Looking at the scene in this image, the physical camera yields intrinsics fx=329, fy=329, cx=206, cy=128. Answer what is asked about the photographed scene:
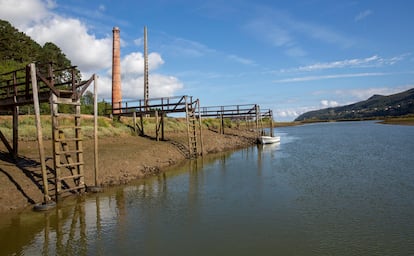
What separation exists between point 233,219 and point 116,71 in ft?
93.0

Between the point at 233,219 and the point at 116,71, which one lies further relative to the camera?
the point at 116,71

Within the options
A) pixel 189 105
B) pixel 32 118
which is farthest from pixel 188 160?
pixel 32 118

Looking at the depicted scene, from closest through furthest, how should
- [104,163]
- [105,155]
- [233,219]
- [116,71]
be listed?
[233,219] < [104,163] < [105,155] < [116,71]

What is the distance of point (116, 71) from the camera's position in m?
35.9

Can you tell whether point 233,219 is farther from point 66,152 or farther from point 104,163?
point 104,163

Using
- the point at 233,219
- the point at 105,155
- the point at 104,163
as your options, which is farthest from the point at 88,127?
the point at 233,219

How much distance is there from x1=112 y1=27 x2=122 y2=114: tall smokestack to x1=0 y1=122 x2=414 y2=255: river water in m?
19.6

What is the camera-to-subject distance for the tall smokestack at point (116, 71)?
35531mm

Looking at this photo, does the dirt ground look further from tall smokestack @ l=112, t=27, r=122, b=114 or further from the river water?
tall smokestack @ l=112, t=27, r=122, b=114

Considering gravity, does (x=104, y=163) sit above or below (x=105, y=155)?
below

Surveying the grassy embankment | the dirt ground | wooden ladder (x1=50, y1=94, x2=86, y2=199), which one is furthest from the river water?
the grassy embankment

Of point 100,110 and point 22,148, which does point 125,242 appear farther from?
point 100,110

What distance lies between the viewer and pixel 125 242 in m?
9.62

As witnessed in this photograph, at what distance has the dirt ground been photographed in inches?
527
